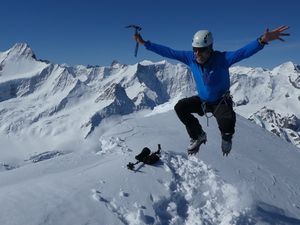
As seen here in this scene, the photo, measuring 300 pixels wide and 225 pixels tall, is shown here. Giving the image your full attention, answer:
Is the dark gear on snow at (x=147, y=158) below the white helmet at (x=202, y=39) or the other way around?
below

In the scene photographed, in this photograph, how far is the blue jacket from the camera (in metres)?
14.8

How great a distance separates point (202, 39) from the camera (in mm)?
14312

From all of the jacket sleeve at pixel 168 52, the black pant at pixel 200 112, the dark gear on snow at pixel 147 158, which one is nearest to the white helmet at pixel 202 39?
the jacket sleeve at pixel 168 52

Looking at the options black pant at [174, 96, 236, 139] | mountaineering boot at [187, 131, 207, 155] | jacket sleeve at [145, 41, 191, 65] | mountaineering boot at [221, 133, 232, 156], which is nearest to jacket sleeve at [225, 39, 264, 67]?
jacket sleeve at [145, 41, 191, 65]

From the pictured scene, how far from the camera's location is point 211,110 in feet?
52.5

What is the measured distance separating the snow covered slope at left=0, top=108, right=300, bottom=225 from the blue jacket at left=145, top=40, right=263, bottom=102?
4.71m

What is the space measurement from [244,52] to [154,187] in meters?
7.27

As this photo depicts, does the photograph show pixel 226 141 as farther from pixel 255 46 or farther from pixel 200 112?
pixel 255 46

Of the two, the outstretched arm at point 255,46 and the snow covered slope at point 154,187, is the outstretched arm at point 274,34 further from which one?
the snow covered slope at point 154,187

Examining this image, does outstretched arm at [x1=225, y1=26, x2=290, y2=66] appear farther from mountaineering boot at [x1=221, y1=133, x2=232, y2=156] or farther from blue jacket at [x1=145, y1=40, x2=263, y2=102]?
mountaineering boot at [x1=221, y1=133, x2=232, y2=156]

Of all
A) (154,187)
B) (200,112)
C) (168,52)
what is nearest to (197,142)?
(200,112)

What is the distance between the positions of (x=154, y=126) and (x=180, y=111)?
14.6 metres

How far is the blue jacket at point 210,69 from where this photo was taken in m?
14.8

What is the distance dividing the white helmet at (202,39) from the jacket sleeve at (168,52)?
100 cm
